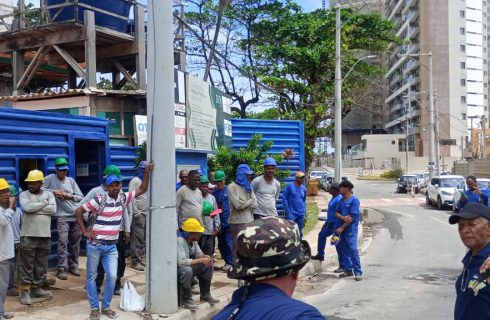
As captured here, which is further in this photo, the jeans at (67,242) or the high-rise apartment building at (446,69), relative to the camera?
the high-rise apartment building at (446,69)

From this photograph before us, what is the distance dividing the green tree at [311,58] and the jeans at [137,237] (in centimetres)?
1717

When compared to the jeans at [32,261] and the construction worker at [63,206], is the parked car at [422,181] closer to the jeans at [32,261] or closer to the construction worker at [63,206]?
the construction worker at [63,206]

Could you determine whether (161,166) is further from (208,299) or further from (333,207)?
(333,207)

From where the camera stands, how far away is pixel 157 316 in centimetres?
633

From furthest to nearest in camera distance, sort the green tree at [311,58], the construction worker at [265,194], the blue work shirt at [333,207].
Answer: the green tree at [311,58] < the blue work shirt at [333,207] < the construction worker at [265,194]

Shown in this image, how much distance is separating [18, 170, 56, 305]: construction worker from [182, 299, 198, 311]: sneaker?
184cm

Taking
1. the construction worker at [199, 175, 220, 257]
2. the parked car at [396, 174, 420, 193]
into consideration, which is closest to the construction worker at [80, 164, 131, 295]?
the construction worker at [199, 175, 220, 257]

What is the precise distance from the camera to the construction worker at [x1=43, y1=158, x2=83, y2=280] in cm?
815

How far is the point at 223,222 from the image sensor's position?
9633 millimetres

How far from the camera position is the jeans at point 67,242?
816 cm

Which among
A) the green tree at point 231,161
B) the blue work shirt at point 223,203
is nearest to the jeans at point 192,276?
the blue work shirt at point 223,203

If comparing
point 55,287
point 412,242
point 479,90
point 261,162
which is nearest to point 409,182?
point 412,242

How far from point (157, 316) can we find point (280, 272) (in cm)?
472

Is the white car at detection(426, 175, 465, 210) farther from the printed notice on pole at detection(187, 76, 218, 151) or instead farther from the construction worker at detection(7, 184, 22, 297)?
the construction worker at detection(7, 184, 22, 297)
